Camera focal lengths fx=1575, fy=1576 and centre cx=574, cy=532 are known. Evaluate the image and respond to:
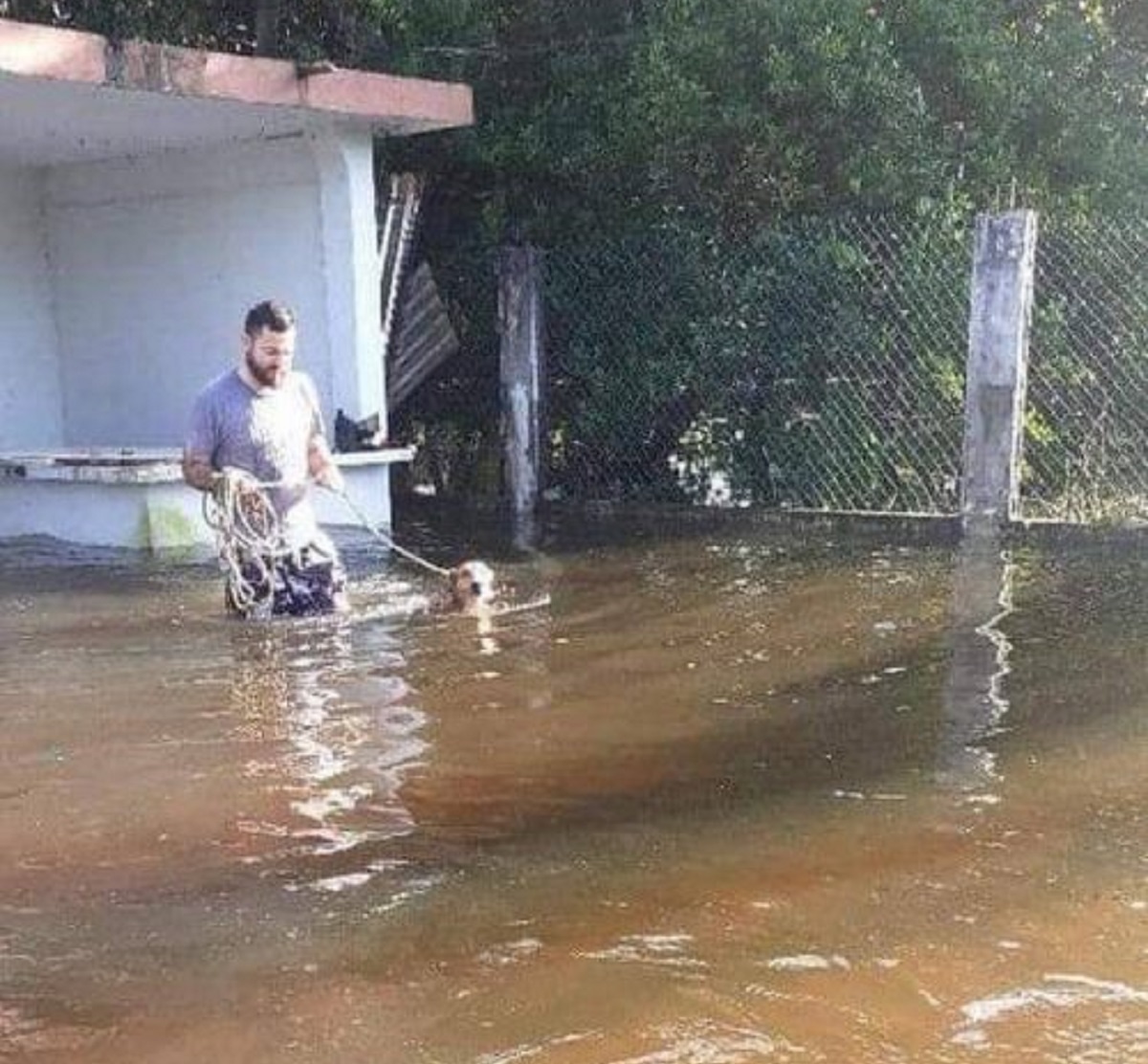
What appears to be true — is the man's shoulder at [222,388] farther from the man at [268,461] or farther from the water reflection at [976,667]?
the water reflection at [976,667]

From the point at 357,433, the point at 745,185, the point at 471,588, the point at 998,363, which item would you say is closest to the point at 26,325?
the point at 357,433

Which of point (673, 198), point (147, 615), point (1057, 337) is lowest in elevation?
point (147, 615)

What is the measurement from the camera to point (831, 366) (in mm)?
10500

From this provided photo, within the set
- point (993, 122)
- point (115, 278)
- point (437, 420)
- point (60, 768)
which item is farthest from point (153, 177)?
point (60, 768)

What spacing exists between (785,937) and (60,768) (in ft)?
8.45

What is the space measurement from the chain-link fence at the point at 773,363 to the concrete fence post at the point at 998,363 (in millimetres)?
575

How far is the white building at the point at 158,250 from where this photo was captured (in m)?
9.34

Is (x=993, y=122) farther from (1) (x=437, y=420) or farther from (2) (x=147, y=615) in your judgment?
(2) (x=147, y=615)

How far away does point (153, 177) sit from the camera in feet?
40.0

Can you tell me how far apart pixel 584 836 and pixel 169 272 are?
362 inches

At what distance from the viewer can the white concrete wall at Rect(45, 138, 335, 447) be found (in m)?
11.3

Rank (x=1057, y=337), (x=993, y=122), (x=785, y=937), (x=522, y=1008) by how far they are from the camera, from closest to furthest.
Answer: (x=522, y=1008)
(x=785, y=937)
(x=1057, y=337)
(x=993, y=122)

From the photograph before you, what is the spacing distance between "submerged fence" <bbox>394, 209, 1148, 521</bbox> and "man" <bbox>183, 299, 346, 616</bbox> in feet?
13.1

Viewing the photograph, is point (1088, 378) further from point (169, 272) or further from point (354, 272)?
point (169, 272)
